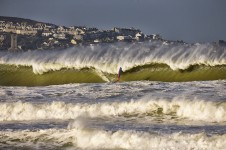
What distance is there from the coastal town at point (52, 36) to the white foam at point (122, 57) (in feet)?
82.6

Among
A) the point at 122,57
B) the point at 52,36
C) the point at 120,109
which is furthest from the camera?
the point at 52,36

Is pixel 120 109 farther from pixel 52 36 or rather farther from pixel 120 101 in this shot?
pixel 52 36

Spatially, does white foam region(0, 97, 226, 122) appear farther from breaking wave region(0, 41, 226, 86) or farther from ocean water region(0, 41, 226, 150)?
breaking wave region(0, 41, 226, 86)

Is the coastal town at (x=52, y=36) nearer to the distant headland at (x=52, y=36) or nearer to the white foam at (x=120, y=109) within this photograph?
the distant headland at (x=52, y=36)

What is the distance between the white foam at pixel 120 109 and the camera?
13570 millimetres

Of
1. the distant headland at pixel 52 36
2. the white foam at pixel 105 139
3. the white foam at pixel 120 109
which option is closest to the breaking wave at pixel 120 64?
the white foam at pixel 120 109

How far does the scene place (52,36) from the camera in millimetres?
69000

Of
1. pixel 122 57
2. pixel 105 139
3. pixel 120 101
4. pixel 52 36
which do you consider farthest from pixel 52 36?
pixel 105 139

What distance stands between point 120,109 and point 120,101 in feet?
2.05

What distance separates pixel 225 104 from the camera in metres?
13.5

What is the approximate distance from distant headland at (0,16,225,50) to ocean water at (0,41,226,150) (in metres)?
27.0

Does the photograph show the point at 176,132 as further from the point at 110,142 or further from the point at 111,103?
the point at 111,103

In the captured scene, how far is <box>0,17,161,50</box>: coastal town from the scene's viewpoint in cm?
6081

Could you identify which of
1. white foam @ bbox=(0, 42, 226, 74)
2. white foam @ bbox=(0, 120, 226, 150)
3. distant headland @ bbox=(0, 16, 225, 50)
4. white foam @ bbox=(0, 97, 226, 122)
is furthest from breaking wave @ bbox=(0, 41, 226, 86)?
distant headland @ bbox=(0, 16, 225, 50)
